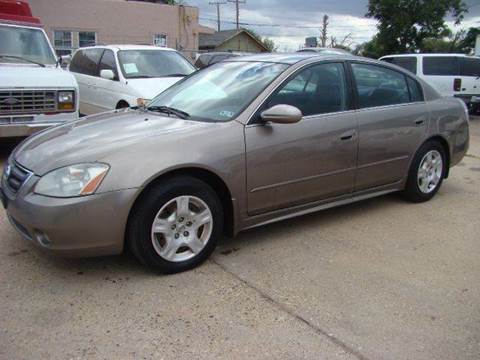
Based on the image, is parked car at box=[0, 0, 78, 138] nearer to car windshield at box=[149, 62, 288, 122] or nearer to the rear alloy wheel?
car windshield at box=[149, 62, 288, 122]

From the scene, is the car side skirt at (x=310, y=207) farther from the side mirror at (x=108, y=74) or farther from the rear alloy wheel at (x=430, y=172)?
the side mirror at (x=108, y=74)

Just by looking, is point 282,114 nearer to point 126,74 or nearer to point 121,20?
point 126,74

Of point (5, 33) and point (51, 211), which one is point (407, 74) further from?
point (5, 33)

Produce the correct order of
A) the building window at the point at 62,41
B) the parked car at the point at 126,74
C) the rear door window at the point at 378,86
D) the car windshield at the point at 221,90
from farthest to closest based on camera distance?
1. the building window at the point at 62,41
2. the parked car at the point at 126,74
3. the rear door window at the point at 378,86
4. the car windshield at the point at 221,90

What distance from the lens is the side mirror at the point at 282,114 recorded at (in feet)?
12.8

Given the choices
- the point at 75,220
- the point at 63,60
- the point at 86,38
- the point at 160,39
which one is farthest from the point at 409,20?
the point at 75,220

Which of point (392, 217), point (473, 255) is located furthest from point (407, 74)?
point (473, 255)

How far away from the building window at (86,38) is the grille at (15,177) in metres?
20.8

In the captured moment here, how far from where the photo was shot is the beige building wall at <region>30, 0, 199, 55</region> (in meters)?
21.9

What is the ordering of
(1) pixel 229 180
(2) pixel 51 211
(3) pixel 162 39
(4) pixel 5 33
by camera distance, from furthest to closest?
(3) pixel 162 39 → (4) pixel 5 33 → (1) pixel 229 180 → (2) pixel 51 211

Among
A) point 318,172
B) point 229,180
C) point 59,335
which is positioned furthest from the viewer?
point 318,172

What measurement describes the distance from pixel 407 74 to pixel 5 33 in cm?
583

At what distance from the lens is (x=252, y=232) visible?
4.54m

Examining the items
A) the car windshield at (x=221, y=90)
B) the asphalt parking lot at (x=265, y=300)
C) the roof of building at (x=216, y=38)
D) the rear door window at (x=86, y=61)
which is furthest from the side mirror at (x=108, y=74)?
the roof of building at (x=216, y=38)
